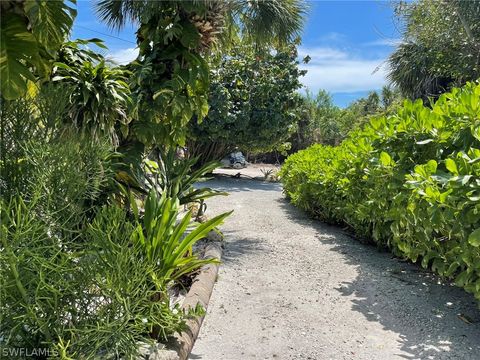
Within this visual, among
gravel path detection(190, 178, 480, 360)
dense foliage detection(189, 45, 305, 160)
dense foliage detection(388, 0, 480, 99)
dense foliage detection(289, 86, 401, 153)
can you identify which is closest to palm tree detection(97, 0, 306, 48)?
gravel path detection(190, 178, 480, 360)

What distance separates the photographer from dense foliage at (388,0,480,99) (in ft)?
30.7

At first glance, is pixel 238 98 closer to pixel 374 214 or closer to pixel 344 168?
pixel 344 168

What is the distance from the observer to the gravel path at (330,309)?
9.43 ft

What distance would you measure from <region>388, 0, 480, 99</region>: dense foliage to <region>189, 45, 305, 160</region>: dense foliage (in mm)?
4842

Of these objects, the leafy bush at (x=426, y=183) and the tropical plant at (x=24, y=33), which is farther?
the leafy bush at (x=426, y=183)

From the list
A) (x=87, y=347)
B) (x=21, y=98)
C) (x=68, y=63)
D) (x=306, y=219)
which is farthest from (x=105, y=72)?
(x=306, y=219)

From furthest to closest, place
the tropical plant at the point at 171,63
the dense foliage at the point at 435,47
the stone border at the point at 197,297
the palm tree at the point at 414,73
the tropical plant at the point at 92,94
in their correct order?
the palm tree at the point at 414,73 → the dense foliage at the point at 435,47 → the tropical plant at the point at 171,63 → the tropical plant at the point at 92,94 → the stone border at the point at 197,297

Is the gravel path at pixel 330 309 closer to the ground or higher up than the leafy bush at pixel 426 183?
closer to the ground

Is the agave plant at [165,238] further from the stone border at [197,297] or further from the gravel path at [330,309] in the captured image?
the gravel path at [330,309]

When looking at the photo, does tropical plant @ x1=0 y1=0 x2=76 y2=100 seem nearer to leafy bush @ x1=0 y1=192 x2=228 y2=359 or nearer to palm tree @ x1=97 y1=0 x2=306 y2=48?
leafy bush @ x1=0 y1=192 x2=228 y2=359

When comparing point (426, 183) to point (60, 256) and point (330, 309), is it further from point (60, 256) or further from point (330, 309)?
point (60, 256)

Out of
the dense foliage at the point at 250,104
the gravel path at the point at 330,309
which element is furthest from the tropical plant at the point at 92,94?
the dense foliage at the point at 250,104

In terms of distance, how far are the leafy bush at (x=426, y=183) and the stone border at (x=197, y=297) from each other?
1.94m

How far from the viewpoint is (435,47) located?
10664 mm
